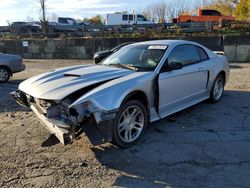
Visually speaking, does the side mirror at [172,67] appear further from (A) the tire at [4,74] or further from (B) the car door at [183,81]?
(A) the tire at [4,74]

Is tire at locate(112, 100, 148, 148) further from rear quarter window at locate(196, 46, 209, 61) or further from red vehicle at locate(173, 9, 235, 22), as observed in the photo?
red vehicle at locate(173, 9, 235, 22)

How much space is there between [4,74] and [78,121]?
25.4ft

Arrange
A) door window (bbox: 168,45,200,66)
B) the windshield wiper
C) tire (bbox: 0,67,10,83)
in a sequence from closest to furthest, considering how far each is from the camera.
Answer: the windshield wiper < door window (bbox: 168,45,200,66) < tire (bbox: 0,67,10,83)

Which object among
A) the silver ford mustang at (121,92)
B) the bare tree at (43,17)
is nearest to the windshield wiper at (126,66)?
the silver ford mustang at (121,92)

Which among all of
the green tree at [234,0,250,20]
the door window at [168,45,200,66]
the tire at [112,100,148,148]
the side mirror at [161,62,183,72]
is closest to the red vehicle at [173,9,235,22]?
the green tree at [234,0,250,20]

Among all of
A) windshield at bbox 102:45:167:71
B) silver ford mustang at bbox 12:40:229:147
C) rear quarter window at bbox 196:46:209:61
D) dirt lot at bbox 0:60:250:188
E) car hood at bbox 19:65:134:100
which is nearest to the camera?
dirt lot at bbox 0:60:250:188

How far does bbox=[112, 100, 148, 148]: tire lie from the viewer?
13.4 feet

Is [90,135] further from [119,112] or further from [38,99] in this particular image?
[38,99]

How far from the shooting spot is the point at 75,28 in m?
23.6

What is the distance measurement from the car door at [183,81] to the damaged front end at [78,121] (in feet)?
4.33

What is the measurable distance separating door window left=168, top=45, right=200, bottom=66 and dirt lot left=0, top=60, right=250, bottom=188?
109 cm

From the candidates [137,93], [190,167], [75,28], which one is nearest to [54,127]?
[137,93]

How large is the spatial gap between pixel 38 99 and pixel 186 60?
9.65 ft

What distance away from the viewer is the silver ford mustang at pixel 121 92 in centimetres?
376
